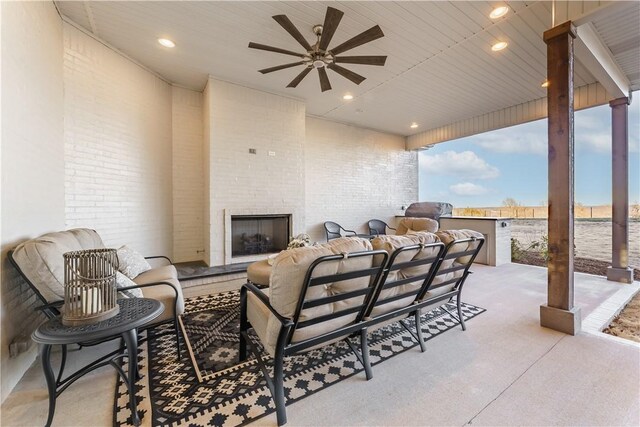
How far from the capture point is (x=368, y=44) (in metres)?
3.17

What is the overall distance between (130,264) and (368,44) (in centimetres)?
375

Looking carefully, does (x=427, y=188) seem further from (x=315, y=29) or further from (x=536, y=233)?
(x=315, y=29)

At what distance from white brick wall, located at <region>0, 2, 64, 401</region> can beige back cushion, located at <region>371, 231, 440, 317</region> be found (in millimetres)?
2483

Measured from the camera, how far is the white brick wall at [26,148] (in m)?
1.69

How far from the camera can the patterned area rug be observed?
147 centimetres

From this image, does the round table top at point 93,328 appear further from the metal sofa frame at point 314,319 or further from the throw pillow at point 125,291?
the metal sofa frame at point 314,319

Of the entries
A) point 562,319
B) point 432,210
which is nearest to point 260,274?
point 562,319

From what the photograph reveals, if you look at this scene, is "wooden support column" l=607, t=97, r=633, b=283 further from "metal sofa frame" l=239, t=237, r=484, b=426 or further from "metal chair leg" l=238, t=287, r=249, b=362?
"metal chair leg" l=238, t=287, r=249, b=362

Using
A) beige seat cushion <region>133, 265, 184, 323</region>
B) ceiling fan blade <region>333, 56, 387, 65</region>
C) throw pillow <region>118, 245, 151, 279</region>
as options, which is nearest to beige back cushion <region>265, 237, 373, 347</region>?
beige seat cushion <region>133, 265, 184, 323</region>

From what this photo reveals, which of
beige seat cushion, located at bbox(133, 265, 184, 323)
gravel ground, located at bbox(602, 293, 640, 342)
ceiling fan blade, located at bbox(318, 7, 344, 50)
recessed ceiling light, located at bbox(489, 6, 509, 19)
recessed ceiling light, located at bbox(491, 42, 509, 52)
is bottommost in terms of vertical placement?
gravel ground, located at bbox(602, 293, 640, 342)

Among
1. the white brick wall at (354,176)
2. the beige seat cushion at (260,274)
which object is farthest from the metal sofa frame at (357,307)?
the white brick wall at (354,176)

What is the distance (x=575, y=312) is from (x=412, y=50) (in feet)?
11.3

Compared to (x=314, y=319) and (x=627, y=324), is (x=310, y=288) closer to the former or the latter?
(x=314, y=319)

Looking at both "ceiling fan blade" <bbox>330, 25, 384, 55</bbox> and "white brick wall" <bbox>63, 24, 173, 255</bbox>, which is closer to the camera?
"ceiling fan blade" <bbox>330, 25, 384, 55</bbox>
